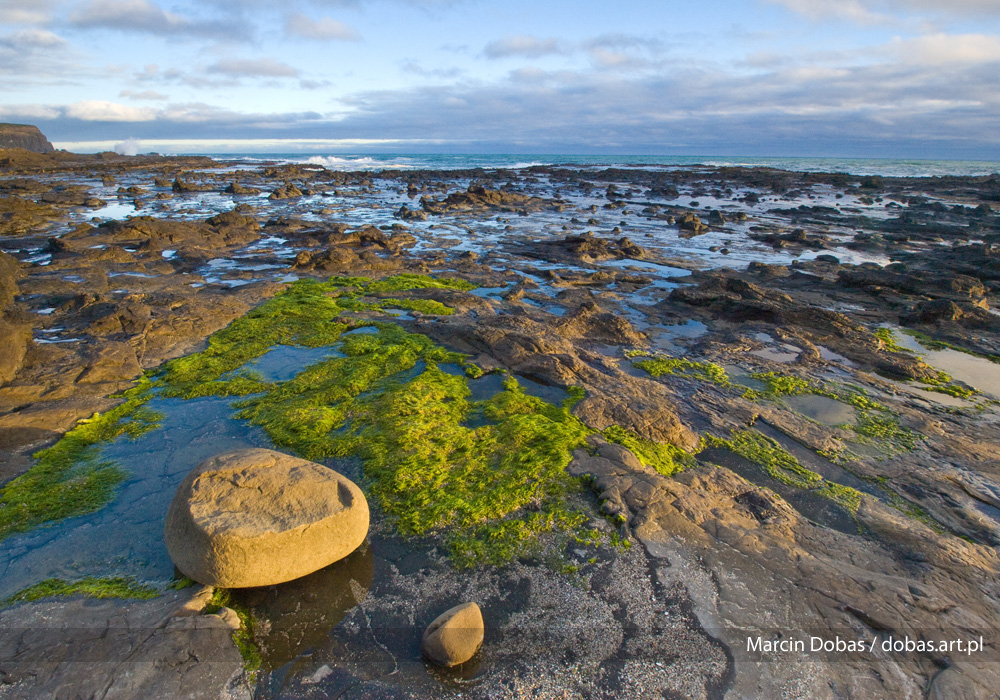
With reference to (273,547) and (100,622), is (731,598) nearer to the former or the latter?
(273,547)

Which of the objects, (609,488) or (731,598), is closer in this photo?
(731,598)

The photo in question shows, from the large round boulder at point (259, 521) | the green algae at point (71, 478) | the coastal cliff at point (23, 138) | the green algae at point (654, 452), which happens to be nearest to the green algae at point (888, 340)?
the green algae at point (654, 452)

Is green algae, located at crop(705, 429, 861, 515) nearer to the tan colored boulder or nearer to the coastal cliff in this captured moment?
the tan colored boulder

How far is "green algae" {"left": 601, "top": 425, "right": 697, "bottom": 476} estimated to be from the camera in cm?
575

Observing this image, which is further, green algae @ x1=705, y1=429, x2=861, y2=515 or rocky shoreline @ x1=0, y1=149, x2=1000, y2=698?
green algae @ x1=705, y1=429, x2=861, y2=515

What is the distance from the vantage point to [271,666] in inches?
137

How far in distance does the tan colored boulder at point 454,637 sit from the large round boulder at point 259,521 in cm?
115

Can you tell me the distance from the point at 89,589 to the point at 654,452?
535cm

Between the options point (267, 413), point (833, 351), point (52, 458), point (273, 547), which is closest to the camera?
point (273, 547)

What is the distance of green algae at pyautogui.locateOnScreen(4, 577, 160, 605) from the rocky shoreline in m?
0.10

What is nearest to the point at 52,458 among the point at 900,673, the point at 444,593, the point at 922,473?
the point at 444,593

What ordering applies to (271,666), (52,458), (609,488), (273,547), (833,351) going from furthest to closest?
(833,351) < (52,458) < (609,488) < (273,547) < (271,666)

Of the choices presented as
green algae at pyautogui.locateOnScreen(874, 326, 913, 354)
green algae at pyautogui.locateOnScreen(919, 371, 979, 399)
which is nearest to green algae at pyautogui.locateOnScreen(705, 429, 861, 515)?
green algae at pyautogui.locateOnScreen(919, 371, 979, 399)

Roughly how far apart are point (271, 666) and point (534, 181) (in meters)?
49.9
